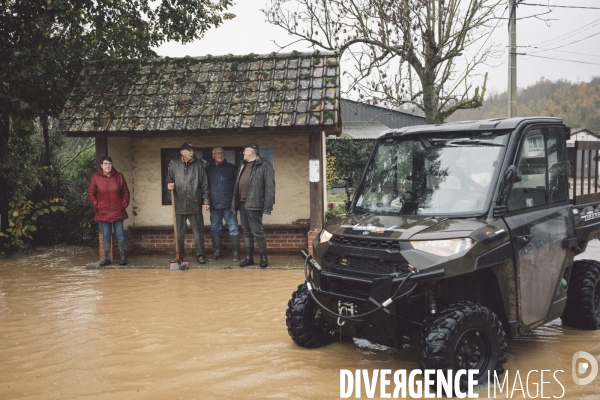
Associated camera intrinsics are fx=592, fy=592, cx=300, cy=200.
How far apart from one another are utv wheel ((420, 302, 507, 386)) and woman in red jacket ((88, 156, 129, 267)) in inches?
300

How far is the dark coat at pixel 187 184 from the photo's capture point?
416 inches

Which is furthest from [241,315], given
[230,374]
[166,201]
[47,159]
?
[47,159]

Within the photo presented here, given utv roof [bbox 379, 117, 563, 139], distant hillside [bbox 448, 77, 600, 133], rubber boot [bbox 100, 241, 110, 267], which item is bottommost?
rubber boot [bbox 100, 241, 110, 267]

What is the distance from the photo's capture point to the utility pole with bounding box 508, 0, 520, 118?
1605 centimetres


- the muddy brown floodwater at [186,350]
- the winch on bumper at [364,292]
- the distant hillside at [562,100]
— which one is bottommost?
the muddy brown floodwater at [186,350]

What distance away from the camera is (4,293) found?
867 centimetres

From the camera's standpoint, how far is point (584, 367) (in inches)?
201

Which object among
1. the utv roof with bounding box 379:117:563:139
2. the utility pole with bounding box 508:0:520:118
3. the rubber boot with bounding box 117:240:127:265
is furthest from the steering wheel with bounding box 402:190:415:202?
the utility pole with bounding box 508:0:520:118

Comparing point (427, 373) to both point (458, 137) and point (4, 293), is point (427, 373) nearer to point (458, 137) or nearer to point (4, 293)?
point (458, 137)

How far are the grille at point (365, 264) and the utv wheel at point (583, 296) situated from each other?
2548mm

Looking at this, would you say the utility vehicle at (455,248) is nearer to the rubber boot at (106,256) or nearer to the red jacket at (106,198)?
the red jacket at (106,198)

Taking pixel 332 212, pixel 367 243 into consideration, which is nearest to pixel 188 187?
pixel 332 212

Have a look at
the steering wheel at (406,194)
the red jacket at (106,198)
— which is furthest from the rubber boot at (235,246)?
the steering wheel at (406,194)

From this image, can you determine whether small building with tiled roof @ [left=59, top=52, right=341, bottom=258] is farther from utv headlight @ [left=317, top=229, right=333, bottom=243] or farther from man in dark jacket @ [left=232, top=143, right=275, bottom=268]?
utv headlight @ [left=317, top=229, right=333, bottom=243]
